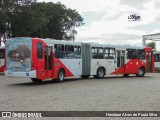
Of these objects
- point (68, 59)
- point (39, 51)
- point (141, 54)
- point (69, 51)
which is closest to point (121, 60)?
point (141, 54)

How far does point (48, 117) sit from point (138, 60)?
22.9 m

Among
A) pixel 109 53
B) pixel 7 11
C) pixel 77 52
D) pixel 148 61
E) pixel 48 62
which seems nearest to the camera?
pixel 48 62

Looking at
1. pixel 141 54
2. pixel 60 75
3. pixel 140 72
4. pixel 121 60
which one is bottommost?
pixel 140 72

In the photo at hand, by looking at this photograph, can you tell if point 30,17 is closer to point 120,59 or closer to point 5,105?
point 120,59

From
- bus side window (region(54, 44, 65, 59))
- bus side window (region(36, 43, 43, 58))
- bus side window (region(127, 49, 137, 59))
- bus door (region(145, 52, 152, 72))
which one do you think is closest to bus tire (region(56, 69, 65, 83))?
bus side window (region(54, 44, 65, 59))

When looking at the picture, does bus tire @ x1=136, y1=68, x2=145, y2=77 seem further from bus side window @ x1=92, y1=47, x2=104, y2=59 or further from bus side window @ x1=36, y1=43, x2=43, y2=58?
bus side window @ x1=36, y1=43, x2=43, y2=58

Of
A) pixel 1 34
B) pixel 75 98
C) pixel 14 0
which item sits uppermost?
pixel 14 0

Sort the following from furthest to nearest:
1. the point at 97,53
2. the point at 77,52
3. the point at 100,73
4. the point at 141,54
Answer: the point at 141,54, the point at 100,73, the point at 97,53, the point at 77,52

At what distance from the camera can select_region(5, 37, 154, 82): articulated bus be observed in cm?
2208

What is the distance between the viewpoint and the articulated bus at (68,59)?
22078mm

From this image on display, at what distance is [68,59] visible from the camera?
25625 mm

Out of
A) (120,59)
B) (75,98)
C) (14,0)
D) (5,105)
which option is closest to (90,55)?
(120,59)

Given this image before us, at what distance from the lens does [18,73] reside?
22016mm

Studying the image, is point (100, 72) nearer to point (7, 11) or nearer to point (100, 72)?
point (100, 72)
